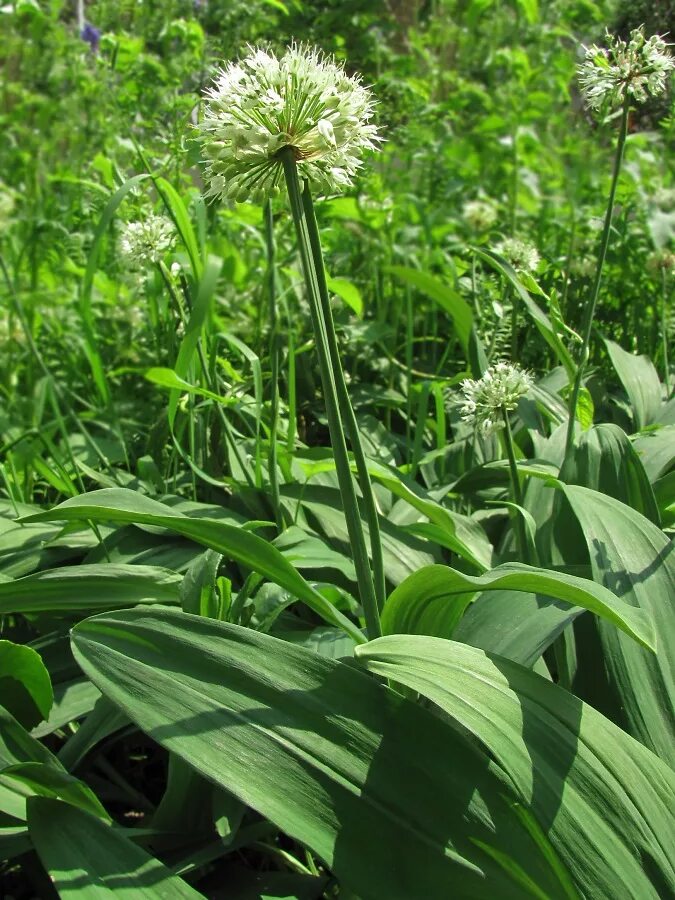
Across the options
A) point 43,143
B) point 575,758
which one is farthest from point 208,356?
point 43,143

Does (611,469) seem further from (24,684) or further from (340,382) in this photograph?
(24,684)

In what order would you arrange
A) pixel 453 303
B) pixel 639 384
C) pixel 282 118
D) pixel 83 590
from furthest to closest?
1. pixel 639 384
2. pixel 453 303
3. pixel 83 590
4. pixel 282 118

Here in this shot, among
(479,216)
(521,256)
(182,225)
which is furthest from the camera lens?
(479,216)

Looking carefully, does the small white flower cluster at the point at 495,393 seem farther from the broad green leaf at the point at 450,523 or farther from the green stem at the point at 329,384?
the green stem at the point at 329,384

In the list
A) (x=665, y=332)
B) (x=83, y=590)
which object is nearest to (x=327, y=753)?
(x=83, y=590)

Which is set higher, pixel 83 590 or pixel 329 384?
pixel 329 384

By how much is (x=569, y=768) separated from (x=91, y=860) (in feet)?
1.59

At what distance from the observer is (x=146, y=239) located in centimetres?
169

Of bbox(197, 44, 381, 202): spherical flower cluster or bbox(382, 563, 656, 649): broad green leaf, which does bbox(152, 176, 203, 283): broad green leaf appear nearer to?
bbox(197, 44, 381, 202): spherical flower cluster

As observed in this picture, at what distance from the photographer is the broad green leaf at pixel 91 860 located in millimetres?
854

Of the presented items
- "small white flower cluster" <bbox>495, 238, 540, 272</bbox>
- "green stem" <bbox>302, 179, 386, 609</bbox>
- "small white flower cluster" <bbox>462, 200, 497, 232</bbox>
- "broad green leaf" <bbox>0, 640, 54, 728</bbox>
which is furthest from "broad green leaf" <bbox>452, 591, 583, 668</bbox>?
"small white flower cluster" <bbox>462, 200, 497, 232</bbox>

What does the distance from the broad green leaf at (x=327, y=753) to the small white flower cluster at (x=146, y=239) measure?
92 cm

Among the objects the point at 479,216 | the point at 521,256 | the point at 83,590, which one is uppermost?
the point at 479,216

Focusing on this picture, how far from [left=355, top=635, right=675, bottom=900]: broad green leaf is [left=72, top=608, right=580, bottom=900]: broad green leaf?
1.5 inches
